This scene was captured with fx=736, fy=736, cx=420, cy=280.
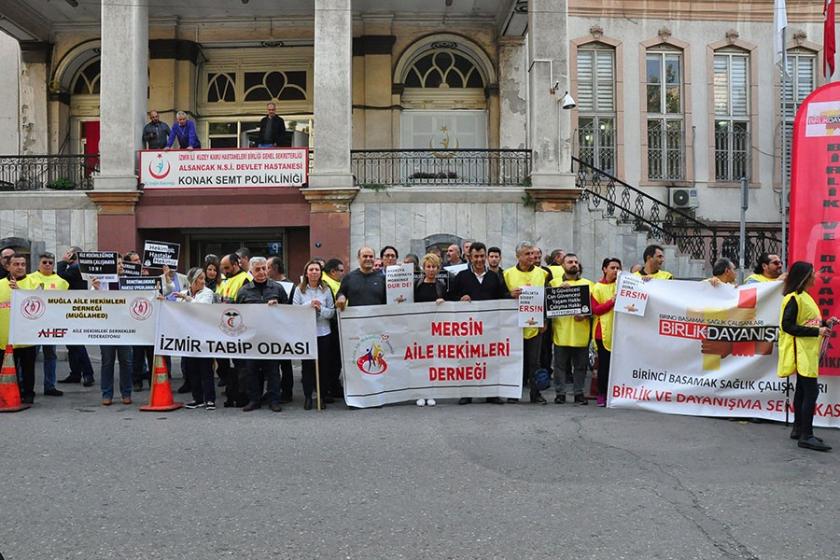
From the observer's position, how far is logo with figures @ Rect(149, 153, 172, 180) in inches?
663

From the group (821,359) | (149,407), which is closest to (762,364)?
(821,359)

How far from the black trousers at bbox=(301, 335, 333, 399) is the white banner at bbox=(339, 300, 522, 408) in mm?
345

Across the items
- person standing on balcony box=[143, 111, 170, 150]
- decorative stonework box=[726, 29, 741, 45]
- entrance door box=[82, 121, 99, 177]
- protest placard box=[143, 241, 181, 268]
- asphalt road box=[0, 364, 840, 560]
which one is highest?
decorative stonework box=[726, 29, 741, 45]

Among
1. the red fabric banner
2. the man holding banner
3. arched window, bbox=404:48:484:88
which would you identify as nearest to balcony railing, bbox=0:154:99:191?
arched window, bbox=404:48:484:88

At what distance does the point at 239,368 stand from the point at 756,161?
18.1 meters

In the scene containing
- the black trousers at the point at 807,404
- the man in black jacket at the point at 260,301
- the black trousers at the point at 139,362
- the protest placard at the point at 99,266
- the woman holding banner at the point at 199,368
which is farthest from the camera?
the protest placard at the point at 99,266

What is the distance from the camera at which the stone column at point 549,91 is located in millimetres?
16812

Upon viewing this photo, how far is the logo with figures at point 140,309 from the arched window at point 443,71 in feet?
43.5

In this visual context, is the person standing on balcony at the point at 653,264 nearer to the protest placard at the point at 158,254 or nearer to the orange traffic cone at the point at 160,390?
the orange traffic cone at the point at 160,390

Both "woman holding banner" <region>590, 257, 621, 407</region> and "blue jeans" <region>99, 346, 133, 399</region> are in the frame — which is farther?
"blue jeans" <region>99, 346, 133, 399</region>

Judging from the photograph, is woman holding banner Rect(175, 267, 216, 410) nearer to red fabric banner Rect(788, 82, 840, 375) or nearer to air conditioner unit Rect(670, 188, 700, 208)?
red fabric banner Rect(788, 82, 840, 375)

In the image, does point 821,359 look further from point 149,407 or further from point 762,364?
point 149,407

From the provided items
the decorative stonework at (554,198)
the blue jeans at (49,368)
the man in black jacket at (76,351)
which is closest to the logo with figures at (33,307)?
the blue jeans at (49,368)

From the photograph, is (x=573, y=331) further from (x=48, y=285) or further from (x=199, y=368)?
(x=48, y=285)
